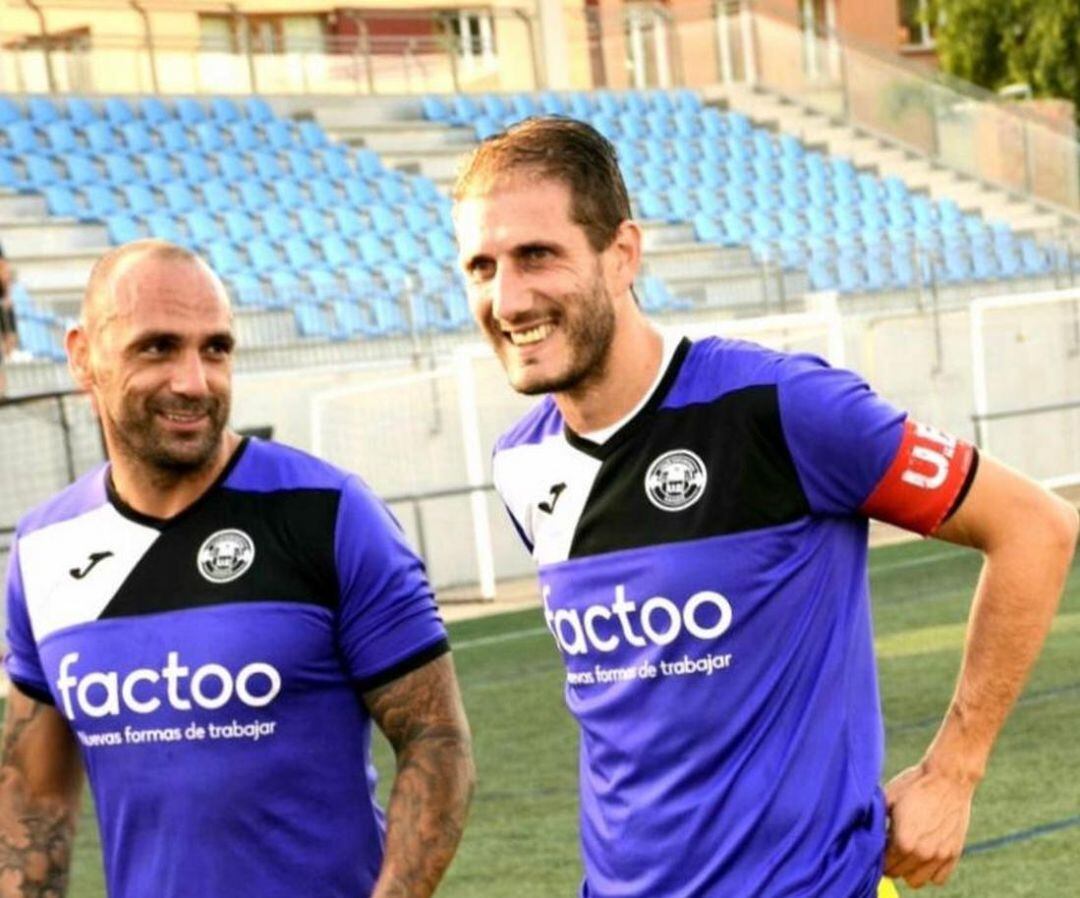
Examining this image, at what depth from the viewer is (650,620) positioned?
10.9 feet

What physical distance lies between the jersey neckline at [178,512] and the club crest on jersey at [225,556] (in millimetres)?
63

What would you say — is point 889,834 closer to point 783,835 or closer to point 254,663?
point 783,835

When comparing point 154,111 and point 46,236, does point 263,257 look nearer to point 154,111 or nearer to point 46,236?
point 46,236

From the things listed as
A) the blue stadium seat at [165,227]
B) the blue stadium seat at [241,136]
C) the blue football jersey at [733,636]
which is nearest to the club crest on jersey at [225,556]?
the blue football jersey at [733,636]

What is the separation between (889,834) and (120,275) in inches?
53.8

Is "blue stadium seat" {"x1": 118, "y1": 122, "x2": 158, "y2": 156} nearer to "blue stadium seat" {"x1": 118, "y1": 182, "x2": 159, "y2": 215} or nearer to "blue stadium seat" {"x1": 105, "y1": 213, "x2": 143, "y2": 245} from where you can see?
"blue stadium seat" {"x1": 118, "y1": 182, "x2": 159, "y2": 215}

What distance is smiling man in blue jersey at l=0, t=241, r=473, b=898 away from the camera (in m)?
3.50

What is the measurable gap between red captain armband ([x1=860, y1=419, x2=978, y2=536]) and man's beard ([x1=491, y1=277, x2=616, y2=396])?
1.35 feet

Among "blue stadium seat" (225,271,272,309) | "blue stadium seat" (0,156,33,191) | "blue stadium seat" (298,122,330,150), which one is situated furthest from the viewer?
"blue stadium seat" (298,122,330,150)

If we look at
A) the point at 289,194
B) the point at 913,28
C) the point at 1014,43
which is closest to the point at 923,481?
the point at 289,194

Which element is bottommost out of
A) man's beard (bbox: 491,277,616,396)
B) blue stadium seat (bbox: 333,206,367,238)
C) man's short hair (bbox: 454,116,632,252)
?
blue stadium seat (bbox: 333,206,367,238)

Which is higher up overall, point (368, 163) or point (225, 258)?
point (368, 163)

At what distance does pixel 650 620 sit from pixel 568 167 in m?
0.62

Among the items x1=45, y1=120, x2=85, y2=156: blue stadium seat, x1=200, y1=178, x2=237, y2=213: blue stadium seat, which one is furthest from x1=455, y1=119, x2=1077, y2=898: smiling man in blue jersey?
x1=45, y1=120, x2=85, y2=156: blue stadium seat
